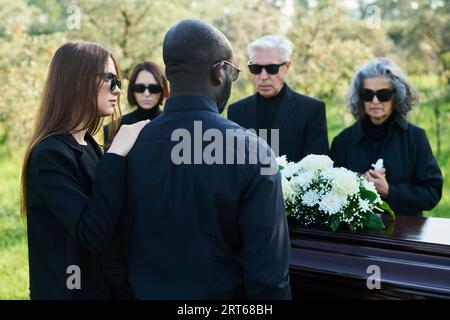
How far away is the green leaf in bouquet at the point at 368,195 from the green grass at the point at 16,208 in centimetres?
343

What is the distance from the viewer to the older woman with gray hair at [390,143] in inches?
152

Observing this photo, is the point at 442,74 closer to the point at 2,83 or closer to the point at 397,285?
the point at 2,83

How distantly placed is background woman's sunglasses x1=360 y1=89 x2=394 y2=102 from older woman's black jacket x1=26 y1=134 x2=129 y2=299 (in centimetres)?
230

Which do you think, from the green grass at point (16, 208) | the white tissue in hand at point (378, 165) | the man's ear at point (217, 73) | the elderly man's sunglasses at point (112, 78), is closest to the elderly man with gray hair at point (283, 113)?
the white tissue in hand at point (378, 165)

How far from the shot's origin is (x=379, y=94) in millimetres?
4113

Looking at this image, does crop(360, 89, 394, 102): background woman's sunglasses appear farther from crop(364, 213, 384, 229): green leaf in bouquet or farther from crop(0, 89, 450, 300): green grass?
crop(0, 89, 450, 300): green grass

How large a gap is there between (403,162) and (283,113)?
3.82ft

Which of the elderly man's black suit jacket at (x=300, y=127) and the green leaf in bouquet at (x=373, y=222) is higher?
the elderly man's black suit jacket at (x=300, y=127)

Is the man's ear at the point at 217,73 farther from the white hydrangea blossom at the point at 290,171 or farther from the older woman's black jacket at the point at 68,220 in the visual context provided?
the white hydrangea blossom at the point at 290,171

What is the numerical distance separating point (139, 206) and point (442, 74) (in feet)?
35.2

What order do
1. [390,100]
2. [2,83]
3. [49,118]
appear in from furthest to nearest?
1. [2,83]
2. [390,100]
3. [49,118]
